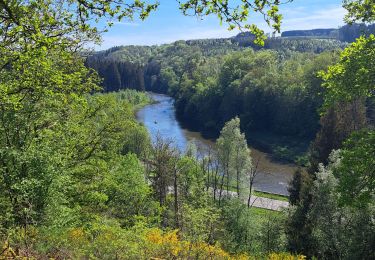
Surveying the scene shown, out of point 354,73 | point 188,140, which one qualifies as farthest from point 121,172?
point 188,140

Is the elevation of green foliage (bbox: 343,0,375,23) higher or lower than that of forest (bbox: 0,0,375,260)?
higher

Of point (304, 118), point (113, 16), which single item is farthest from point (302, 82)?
point (113, 16)

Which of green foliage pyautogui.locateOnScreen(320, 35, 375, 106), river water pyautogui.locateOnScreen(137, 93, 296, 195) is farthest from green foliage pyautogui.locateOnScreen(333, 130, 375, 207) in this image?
river water pyautogui.locateOnScreen(137, 93, 296, 195)

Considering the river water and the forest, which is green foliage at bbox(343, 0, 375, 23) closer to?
the forest

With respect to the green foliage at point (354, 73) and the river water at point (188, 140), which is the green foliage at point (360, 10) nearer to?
the green foliage at point (354, 73)

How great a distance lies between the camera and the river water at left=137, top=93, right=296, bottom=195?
5500cm

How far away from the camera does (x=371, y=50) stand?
40.6 feet

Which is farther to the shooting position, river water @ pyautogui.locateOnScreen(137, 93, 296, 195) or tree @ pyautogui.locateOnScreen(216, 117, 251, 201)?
river water @ pyautogui.locateOnScreen(137, 93, 296, 195)

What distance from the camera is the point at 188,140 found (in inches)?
3095

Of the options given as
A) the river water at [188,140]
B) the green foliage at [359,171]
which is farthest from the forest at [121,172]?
the river water at [188,140]

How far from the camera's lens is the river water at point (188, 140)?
5500 centimetres

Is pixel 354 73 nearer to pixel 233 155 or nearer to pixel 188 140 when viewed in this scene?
pixel 233 155

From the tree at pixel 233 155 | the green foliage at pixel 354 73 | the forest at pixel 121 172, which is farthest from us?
the tree at pixel 233 155

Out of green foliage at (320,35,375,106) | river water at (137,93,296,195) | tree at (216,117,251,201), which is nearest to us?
green foliage at (320,35,375,106)
